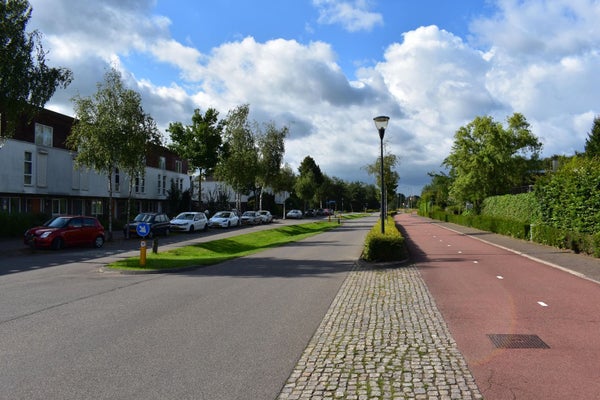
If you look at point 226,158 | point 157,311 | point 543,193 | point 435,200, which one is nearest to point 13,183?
point 226,158

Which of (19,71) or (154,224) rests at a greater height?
(19,71)

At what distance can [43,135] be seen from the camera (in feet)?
119

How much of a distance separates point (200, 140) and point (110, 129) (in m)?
21.5

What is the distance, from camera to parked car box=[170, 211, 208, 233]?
36.6 metres

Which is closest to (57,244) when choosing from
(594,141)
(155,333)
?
(155,333)

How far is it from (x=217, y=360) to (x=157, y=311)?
3311 mm

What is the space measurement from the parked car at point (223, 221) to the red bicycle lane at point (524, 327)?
30403 mm

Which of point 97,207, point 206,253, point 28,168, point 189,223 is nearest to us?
point 206,253

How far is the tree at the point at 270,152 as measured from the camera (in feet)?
Result: 192

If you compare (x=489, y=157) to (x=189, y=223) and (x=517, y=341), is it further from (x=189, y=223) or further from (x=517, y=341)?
(x=517, y=341)

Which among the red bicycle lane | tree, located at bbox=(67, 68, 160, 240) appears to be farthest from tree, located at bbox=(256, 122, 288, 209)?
the red bicycle lane

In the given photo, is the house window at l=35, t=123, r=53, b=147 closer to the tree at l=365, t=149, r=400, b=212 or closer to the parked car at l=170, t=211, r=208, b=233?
the parked car at l=170, t=211, r=208, b=233

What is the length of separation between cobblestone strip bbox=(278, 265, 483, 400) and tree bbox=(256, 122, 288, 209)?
49.2 m

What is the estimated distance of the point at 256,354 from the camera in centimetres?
609
